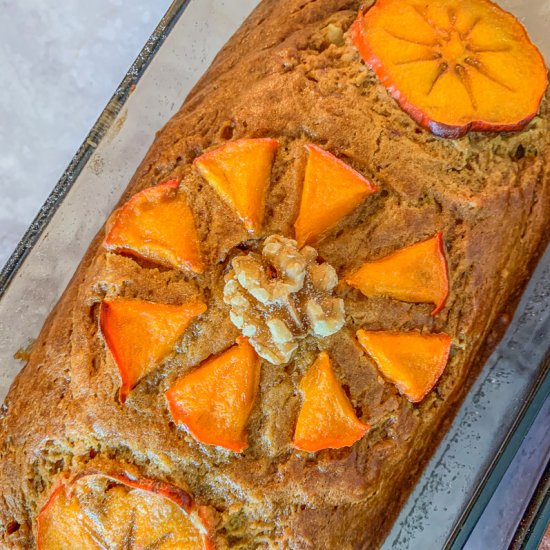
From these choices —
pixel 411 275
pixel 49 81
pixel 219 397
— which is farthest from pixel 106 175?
pixel 411 275

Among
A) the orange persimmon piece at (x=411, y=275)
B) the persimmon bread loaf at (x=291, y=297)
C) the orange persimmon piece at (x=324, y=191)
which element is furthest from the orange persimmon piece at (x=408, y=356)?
the orange persimmon piece at (x=324, y=191)

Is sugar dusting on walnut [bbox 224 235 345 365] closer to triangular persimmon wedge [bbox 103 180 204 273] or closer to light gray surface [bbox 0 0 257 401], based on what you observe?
triangular persimmon wedge [bbox 103 180 204 273]

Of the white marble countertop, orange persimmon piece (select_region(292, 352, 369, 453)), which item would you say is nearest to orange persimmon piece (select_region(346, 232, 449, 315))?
orange persimmon piece (select_region(292, 352, 369, 453))

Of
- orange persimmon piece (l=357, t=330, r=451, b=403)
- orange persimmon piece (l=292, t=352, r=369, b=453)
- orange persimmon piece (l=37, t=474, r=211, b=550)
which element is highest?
orange persimmon piece (l=357, t=330, r=451, b=403)

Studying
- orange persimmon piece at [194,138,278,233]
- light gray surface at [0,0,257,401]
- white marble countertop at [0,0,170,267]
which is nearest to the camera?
orange persimmon piece at [194,138,278,233]

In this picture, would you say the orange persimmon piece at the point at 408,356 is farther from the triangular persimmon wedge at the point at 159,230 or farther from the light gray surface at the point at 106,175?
the light gray surface at the point at 106,175

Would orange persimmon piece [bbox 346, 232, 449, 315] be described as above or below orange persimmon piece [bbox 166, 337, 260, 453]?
above

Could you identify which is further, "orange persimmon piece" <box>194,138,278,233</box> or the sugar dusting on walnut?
"orange persimmon piece" <box>194,138,278,233</box>
